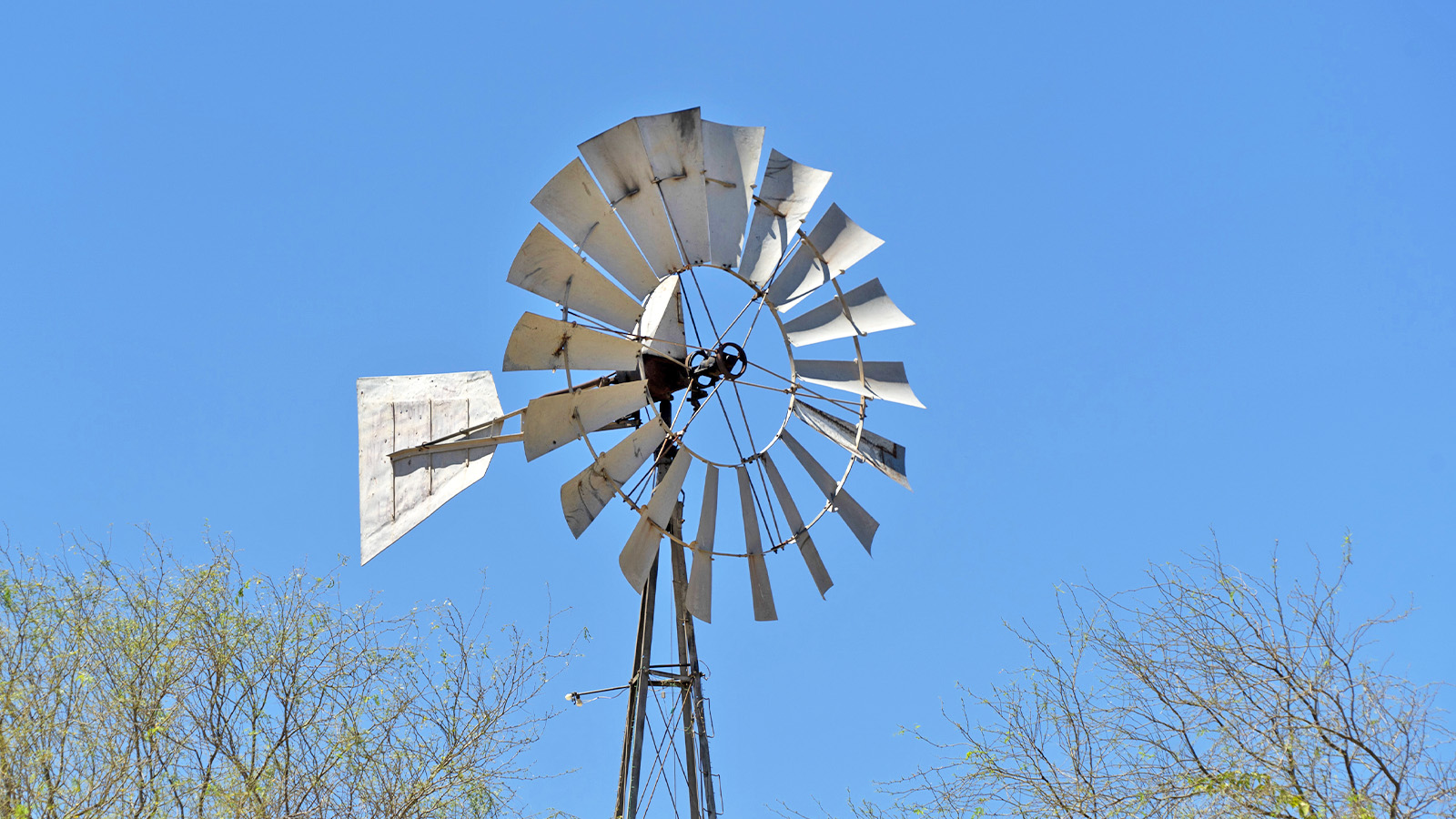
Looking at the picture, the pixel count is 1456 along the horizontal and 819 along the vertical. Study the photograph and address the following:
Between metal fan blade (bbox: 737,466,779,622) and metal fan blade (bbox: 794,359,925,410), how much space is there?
65 centimetres

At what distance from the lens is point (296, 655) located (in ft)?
27.1

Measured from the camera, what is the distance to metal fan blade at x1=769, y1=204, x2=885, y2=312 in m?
6.51

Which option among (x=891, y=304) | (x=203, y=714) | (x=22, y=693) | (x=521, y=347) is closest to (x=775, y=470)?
(x=891, y=304)

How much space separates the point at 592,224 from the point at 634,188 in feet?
0.83

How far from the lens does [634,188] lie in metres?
6.10

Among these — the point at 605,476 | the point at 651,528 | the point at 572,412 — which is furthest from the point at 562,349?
the point at 651,528

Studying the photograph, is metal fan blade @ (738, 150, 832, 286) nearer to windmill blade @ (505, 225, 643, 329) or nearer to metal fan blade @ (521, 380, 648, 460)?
windmill blade @ (505, 225, 643, 329)

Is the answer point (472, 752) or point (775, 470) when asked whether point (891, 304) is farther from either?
point (472, 752)

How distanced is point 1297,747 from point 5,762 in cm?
623

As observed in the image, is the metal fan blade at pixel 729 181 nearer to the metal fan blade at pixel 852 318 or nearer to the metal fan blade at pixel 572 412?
the metal fan blade at pixel 852 318

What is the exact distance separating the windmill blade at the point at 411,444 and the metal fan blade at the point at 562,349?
0.78 metres

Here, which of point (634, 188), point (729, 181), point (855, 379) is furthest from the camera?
point (855, 379)

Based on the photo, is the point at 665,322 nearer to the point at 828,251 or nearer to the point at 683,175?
the point at 683,175

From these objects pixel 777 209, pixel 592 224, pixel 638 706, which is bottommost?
pixel 638 706
